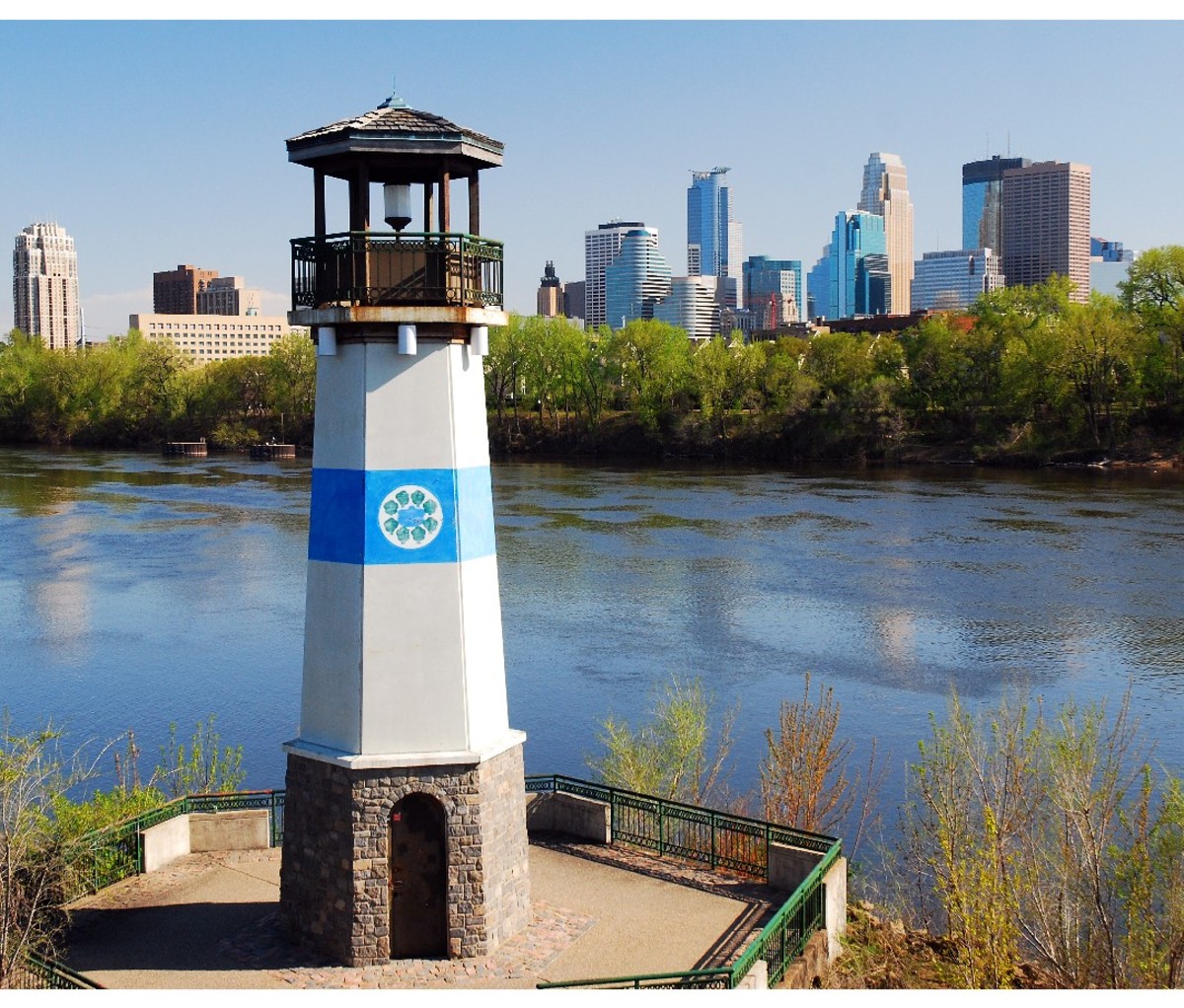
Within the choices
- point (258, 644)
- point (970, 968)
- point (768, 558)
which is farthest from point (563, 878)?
point (768, 558)

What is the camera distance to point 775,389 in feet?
347

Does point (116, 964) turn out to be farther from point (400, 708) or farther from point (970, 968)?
point (970, 968)

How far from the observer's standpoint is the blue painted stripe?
14828mm

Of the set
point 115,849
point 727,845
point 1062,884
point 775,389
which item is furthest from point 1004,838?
point 775,389

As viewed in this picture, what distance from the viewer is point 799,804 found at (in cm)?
2177

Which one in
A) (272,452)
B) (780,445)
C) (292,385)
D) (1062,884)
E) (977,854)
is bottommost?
(1062,884)

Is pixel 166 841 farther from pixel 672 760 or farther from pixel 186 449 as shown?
pixel 186 449

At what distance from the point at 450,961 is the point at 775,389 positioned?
93376 mm

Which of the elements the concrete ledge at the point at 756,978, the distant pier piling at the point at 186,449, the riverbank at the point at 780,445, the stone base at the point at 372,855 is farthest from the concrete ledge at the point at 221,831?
the distant pier piling at the point at 186,449

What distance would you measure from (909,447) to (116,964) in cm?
8980

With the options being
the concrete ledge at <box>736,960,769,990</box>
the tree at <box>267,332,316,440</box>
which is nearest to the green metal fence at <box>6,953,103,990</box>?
the concrete ledge at <box>736,960,769,990</box>

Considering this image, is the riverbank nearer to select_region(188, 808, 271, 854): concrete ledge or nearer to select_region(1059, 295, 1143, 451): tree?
select_region(1059, 295, 1143, 451): tree

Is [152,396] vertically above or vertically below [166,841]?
above

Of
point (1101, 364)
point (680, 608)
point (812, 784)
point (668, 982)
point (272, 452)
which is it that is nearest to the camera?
point (668, 982)
